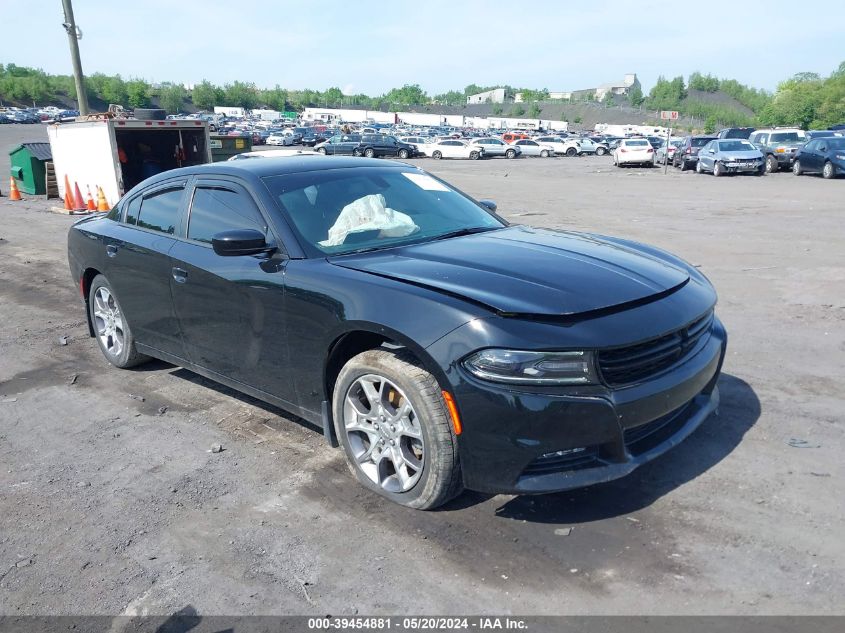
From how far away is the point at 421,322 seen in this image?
10.5ft

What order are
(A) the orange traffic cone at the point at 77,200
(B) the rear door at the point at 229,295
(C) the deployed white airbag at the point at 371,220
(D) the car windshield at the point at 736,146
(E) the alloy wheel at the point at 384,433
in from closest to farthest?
1. (E) the alloy wheel at the point at 384,433
2. (B) the rear door at the point at 229,295
3. (C) the deployed white airbag at the point at 371,220
4. (A) the orange traffic cone at the point at 77,200
5. (D) the car windshield at the point at 736,146

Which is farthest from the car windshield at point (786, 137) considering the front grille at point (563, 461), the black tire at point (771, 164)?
the front grille at point (563, 461)

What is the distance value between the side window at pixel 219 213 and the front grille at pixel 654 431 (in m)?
2.33

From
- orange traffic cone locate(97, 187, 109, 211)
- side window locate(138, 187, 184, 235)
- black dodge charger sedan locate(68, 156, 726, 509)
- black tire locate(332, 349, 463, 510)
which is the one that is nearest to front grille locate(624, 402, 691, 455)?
black dodge charger sedan locate(68, 156, 726, 509)

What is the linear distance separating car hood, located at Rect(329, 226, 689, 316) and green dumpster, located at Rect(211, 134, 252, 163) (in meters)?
14.4

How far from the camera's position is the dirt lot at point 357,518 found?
2.87 meters

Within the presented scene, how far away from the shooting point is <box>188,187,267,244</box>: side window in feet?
13.8

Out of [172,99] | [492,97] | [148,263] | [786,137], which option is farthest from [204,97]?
[148,263]

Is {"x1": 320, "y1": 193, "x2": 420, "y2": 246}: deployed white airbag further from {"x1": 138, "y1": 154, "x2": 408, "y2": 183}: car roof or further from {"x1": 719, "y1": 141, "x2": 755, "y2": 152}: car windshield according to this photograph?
{"x1": 719, "y1": 141, "x2": 755, "y2": 152}: car windshield

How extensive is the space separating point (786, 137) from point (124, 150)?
26.3m

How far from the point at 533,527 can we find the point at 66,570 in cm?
214

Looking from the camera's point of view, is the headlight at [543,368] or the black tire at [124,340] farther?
the black tire at [124,340]

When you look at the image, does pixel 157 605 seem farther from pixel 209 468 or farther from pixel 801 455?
pixel 801 455

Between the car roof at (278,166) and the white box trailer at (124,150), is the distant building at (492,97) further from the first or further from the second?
the car roof at (278,166)
